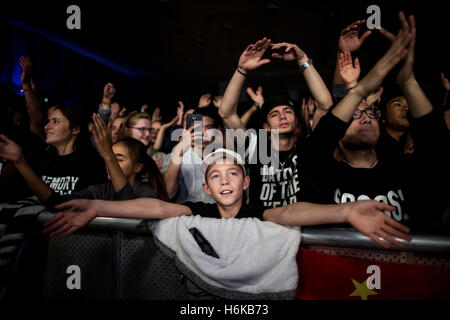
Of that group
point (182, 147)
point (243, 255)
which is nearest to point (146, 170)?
point (182, 147)

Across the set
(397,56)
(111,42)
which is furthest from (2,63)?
(397,56)

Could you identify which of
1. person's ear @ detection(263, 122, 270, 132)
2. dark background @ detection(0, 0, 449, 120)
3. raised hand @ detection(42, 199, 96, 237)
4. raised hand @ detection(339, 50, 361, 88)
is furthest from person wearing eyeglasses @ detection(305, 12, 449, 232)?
dark background @ detection(0, 0, 449, 120)

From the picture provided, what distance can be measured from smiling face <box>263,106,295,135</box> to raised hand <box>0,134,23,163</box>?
5.57 ft

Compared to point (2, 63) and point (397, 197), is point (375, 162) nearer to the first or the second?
point (397, 197)

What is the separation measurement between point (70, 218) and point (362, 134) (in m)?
1.54

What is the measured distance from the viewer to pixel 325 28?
627cm

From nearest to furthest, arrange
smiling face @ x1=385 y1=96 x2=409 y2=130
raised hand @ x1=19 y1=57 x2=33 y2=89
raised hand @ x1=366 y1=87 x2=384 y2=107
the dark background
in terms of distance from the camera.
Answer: raised hand @ x1=366 y1=87 x2=384 y2=107 < smiling face @ x1=385 y1=96 x2=409 y2=130 < raised hand @ x1=19 y1=57 x2=33 y2=89 < the dark background

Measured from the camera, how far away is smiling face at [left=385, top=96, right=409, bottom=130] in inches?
97.5

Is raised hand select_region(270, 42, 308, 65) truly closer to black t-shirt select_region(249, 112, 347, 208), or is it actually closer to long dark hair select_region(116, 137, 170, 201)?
black t-shirt select_region(249, 112, 347, 208)

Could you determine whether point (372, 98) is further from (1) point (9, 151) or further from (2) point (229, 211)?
(1) point (9, 151)

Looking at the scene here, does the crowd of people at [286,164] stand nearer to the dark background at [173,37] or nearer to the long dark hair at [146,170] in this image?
the long dark hair at [146,170]

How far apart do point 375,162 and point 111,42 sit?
688 centimetres

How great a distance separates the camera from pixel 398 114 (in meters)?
2.50
